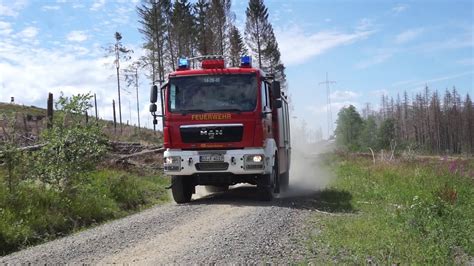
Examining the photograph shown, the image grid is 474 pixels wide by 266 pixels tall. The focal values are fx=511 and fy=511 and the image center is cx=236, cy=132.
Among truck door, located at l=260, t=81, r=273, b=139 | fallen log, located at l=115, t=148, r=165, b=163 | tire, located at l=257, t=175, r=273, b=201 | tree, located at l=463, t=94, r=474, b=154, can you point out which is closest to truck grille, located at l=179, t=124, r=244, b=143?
truck door, located at l=260, t=81, r=273, b=139

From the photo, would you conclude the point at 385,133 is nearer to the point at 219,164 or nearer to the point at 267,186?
the point at 267,186

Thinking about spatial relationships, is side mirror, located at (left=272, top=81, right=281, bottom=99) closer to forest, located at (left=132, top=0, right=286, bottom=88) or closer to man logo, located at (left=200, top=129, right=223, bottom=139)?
man logo, located at (left=200, top=129, right=223, bottom=139)

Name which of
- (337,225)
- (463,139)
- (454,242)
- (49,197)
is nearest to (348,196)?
(337,225)

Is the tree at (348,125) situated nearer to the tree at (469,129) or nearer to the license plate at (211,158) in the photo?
the tree at (469,129)

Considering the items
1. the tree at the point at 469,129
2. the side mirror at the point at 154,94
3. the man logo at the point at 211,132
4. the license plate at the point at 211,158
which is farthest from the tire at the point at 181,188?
the tree at the point at 469,129

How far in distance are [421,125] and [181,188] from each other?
99933 mm

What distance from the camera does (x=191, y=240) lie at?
7898 millimetres

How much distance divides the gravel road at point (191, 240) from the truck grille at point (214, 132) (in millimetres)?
1688

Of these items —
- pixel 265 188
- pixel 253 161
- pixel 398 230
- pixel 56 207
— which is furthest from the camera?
pixel 265 188

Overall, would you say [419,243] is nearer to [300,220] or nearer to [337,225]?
[337,225]

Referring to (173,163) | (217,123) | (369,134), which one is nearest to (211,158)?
(217,123)

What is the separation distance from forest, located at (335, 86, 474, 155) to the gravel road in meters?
66.5

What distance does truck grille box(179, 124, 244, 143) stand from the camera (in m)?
11.9

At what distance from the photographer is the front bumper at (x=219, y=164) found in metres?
11.9
